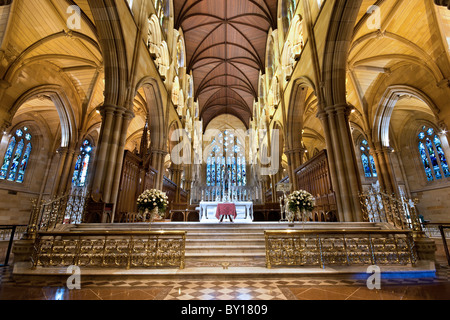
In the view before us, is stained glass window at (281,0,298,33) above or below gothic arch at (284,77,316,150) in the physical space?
above

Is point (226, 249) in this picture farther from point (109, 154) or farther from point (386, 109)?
point (386, 109)

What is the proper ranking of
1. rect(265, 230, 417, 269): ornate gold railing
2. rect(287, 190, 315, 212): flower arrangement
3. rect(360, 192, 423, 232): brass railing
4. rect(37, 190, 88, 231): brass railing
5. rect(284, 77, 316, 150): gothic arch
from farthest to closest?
1. rect(284, 77, 316, 150): gothic arch
2. rect(287, 190, 315, 212): flower arrangement
3. rect(37, 190, 88, 231): brass railing
4. rect(360, 192, 423, 232): brass railing
5. rect(265, 230, 417, 269): ornate gold railing

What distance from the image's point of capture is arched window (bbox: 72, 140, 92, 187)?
16725 millimetres

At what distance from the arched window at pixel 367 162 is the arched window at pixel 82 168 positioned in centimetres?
2353

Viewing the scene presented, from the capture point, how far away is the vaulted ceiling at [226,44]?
52.7ft

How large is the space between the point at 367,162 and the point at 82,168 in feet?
79.5

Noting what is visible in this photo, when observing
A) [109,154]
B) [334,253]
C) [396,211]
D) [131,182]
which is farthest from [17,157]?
[396,211]

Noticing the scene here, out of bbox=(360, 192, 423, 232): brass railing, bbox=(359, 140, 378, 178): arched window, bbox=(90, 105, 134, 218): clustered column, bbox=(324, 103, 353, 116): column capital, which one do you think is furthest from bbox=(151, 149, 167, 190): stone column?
bbox=(359, 140, 378, 178): arched window

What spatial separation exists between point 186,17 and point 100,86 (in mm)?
8571

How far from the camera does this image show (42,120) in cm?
1464

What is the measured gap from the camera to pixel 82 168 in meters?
17.0

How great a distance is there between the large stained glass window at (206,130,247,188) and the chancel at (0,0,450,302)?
22.5 ft

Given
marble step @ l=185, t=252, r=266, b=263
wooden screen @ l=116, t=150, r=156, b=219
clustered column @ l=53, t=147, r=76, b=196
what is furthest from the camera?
clustered column @ l=53, t=147, r=76, b=196

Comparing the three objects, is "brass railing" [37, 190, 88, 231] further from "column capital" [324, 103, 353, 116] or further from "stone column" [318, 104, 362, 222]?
"column capital" [324, 103, 353, 116]
